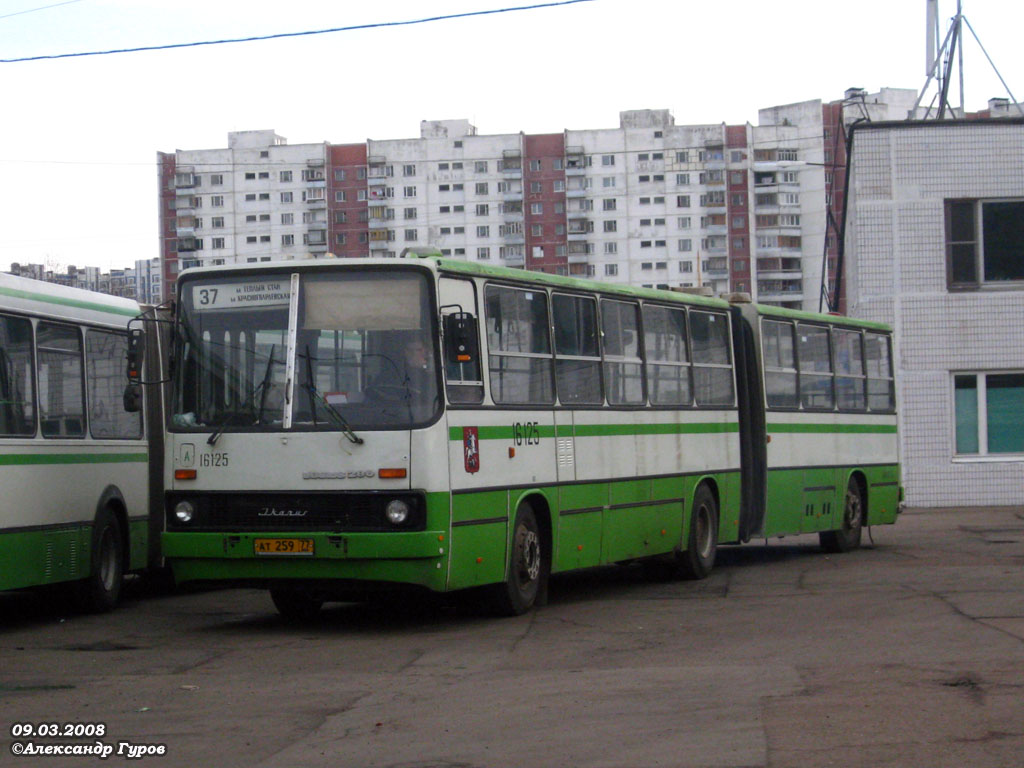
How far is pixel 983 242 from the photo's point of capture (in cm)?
2869

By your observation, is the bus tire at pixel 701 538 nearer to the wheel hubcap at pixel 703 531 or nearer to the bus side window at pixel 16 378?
the wheel hubcap at pixel 703 531

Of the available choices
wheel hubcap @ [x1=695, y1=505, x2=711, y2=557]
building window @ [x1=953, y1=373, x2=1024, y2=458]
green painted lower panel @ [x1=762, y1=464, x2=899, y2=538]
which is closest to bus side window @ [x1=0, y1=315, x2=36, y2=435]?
wheel hubcap @ [x1=695, y1=505, x2=711, y2=557]

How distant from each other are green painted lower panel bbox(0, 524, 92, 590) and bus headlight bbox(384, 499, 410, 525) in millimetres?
3204

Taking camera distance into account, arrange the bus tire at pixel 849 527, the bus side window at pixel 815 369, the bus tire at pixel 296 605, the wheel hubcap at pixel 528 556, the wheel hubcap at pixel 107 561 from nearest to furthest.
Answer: the wheel hubcap at pixel 528 556 → the bus tire at pixel 296 605 → the wheel hubcap at pixel 107 561 → the bus side window at pixel 815 369 → the bus tire at pixel 849 527

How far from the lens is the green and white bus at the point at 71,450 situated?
1273 cm

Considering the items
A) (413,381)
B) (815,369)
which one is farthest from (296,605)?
(815,369)

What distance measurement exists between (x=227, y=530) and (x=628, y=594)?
4.85 m

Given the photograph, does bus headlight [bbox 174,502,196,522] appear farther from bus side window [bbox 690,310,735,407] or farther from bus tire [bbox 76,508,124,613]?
bus side window [bbox 690,310,735,407]

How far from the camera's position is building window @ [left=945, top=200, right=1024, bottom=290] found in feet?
93.9

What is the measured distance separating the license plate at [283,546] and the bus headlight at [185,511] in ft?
1.97

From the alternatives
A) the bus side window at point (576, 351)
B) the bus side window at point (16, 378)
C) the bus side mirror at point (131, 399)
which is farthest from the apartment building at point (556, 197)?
the bus side window at point (16, 378)

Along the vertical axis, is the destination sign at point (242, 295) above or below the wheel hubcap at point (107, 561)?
above

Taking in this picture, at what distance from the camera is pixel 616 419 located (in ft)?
48.8

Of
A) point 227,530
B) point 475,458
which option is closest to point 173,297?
point 227,530
